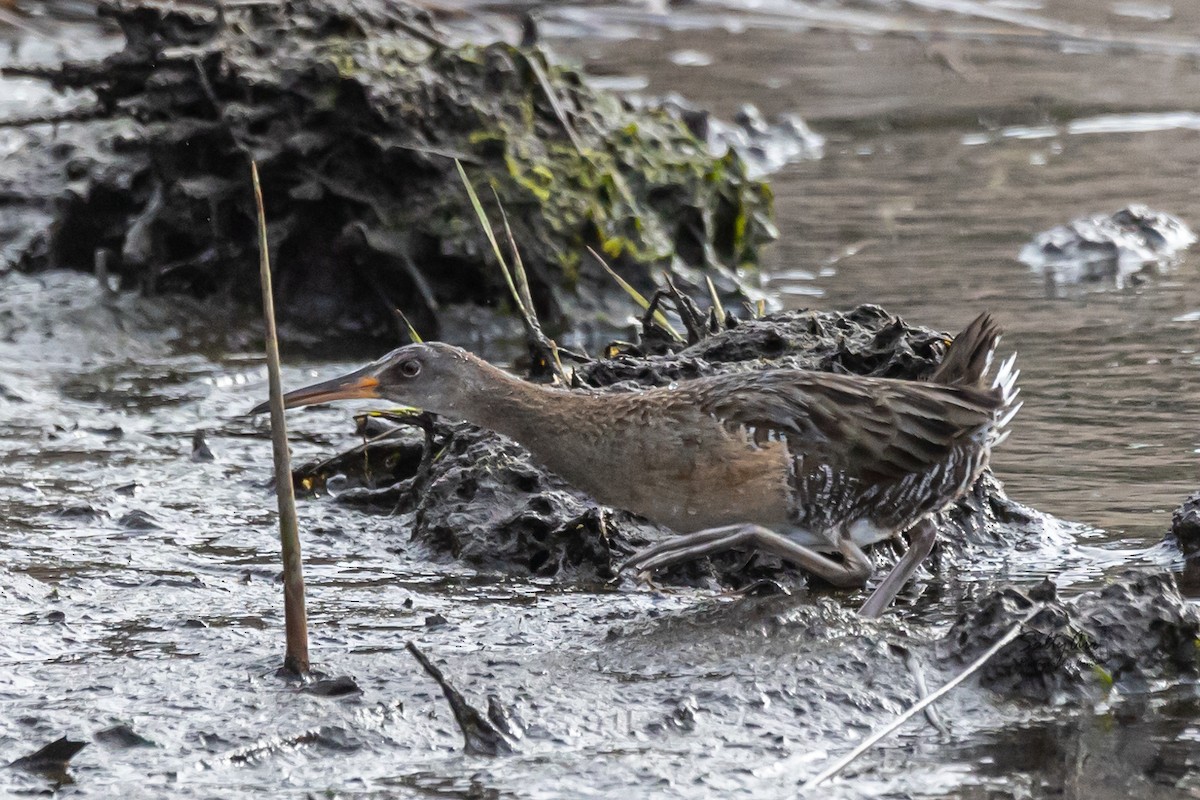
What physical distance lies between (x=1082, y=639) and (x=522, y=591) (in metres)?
1.49

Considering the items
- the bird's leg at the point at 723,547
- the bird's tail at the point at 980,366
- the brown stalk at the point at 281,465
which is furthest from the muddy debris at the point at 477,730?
the bird's tail at the point at 980,366

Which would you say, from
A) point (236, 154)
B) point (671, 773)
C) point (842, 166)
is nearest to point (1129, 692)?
point (671, 773)

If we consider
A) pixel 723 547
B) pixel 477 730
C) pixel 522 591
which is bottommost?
pixel 522 591

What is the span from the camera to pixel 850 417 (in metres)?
→ 4.55

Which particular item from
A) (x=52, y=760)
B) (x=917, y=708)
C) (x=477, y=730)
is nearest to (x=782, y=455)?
(x=917, y=708)

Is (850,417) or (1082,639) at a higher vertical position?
(850,417)

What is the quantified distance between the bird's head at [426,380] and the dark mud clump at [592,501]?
0.35m

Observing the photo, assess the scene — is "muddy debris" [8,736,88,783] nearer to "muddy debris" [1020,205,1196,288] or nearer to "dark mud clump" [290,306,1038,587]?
"dark mud clump" [290,306,1038,587]

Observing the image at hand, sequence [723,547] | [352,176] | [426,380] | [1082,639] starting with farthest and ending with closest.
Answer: [352,176] < [426,380] < [723,547] < [1082,639]

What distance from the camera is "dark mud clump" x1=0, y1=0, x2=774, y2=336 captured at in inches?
305

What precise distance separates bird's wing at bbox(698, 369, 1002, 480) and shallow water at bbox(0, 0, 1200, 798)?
0.43m

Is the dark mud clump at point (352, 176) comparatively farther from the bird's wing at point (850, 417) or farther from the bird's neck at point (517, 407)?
the bird's wing at point (850, 417)

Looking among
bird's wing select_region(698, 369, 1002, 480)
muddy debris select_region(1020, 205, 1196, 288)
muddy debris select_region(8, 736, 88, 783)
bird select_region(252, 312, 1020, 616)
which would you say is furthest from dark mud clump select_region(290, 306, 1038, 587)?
muddy debris select_region(1020, 205, 1196, 288)

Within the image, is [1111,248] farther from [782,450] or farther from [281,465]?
[281,465]
